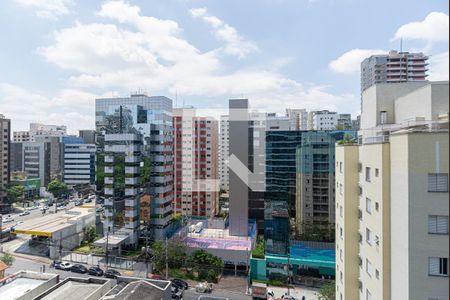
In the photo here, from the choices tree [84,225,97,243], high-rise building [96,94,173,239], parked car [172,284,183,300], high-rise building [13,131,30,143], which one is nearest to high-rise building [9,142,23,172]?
high-rise building [13,131,30,143]

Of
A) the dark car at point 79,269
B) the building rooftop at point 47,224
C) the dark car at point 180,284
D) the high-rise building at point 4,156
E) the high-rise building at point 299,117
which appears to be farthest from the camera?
the high-rise building at point 299,117

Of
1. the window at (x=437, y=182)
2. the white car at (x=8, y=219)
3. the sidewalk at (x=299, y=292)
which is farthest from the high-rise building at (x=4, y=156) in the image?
the window at (x=437, y=182)

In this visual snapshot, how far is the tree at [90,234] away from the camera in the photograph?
23.4m

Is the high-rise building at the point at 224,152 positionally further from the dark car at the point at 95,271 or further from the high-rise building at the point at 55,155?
the high-rise building at the point at 55,155

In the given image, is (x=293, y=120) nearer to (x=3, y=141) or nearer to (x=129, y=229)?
(x=129, y=229)

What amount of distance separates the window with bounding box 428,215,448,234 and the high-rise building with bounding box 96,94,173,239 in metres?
19.8

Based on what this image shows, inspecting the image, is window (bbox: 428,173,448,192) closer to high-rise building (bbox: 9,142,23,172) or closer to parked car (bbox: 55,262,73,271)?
parked car (bbox: 55,262,73,271)

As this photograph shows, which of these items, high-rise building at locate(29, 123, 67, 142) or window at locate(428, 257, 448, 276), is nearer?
window at locate(428, 257, 448, 276)

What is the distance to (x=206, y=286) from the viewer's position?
16062mm

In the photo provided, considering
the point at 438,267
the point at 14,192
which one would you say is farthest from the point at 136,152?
the point at 14,192

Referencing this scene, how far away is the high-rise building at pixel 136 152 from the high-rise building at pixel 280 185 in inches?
339

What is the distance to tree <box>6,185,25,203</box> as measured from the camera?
34938 mm

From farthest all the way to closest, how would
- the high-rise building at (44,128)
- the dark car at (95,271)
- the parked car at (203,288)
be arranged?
the high-rise building at (44,128) → the dark car at (95,271) → the parked car at (203,288)

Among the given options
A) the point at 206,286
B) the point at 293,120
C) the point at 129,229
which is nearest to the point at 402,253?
the point at 206,286
